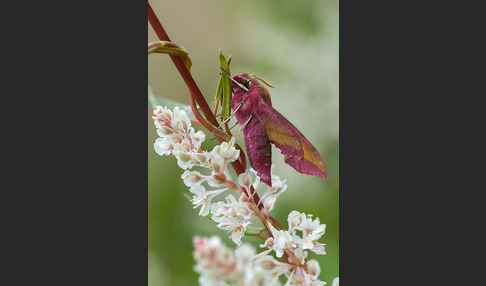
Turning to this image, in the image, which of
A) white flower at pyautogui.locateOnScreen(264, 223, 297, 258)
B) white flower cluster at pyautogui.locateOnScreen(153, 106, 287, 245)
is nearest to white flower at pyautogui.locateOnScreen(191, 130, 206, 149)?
white flower cluster at pyautogui.locateOnScreen(153, 106, 287, 245)

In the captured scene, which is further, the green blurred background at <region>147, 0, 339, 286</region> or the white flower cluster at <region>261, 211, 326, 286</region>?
the green blurred background at <region>147, 0, 339, 286</region>

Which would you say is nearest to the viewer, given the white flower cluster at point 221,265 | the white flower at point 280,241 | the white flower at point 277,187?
the white flower cluster at point 221,265

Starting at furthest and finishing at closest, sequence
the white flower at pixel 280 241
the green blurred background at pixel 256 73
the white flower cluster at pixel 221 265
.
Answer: the green blurred background at pixel 256 73, the white flower at pixel 280 241, the white flower cluster at pixel 221 265

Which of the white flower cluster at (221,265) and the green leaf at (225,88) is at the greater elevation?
the green leaf at (225,88)

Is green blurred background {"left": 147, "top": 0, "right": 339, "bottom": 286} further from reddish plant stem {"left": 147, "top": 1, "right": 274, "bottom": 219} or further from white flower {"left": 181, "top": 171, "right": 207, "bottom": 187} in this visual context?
white flower {"left": 181, "top": 171, "right": 207, "bottom": 187}

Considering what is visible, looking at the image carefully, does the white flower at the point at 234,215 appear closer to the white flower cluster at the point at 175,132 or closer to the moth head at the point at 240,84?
the white flower cluster at the point at 175,132

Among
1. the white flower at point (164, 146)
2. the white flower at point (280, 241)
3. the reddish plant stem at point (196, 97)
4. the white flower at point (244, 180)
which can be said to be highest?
the reddish plant stem at point (196, 97)

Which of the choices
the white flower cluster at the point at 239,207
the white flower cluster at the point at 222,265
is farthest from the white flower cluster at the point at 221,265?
the white flower cluster at the point at 239,207

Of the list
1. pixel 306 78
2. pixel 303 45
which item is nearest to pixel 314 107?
pixel 306 78

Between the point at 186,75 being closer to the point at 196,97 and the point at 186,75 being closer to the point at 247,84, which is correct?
the point at 196,97
